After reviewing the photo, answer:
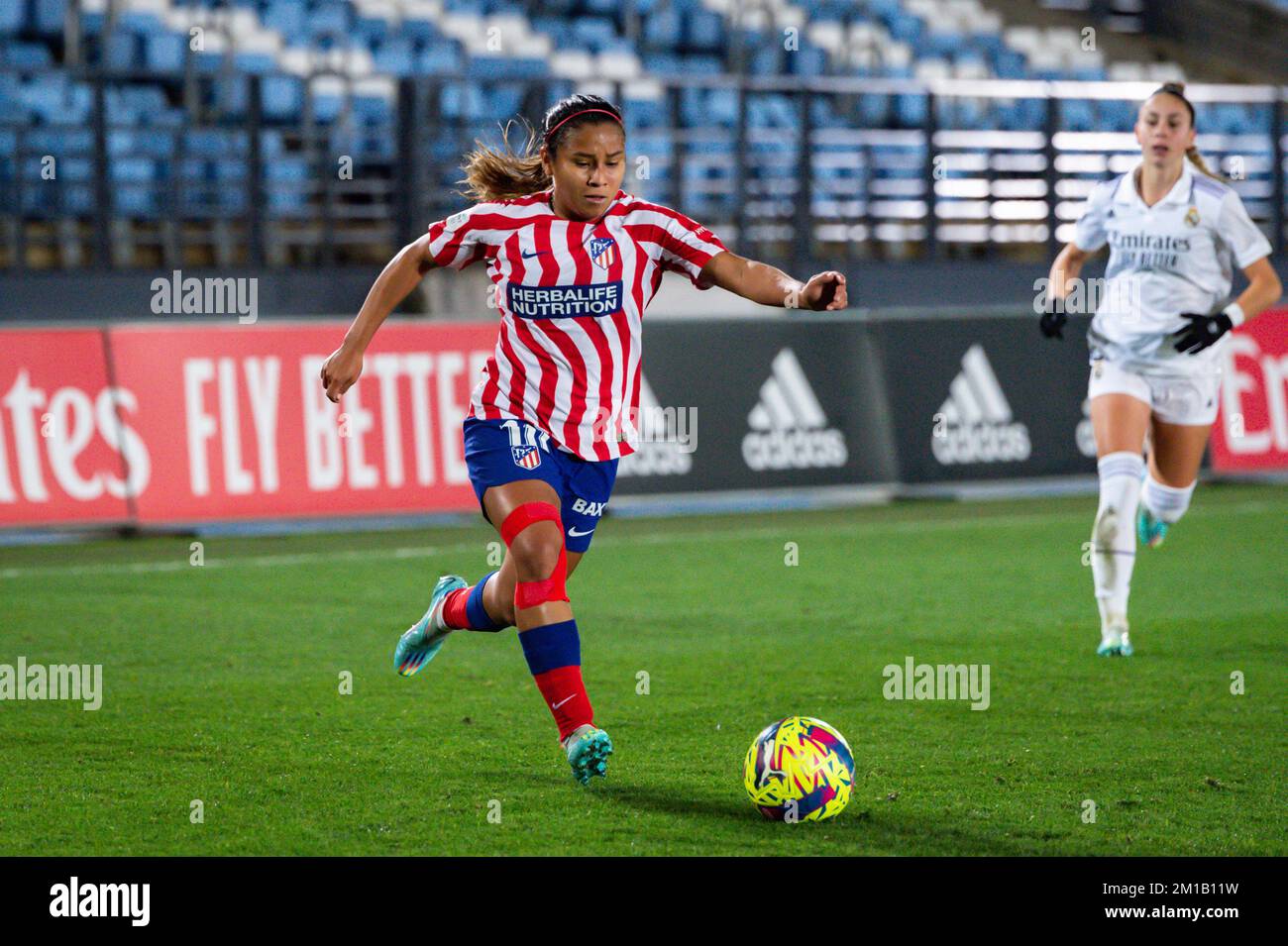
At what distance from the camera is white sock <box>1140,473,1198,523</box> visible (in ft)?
30.7

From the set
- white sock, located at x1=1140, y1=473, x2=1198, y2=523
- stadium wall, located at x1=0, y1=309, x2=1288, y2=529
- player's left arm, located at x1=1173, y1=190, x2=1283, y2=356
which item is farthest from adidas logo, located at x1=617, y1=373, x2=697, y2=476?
player's left arm, located at x1=1173, y1=190, x2=1283, y2=356

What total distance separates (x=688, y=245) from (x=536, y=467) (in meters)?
0.90

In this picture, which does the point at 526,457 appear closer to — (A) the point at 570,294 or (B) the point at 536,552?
(B) the point at 536,552

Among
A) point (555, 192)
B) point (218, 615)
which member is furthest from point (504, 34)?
point (555, 192)

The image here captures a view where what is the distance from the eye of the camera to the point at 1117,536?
28.2 ft

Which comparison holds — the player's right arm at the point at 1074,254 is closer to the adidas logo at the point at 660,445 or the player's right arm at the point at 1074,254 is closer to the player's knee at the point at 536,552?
the player's knee at the point at 536,552

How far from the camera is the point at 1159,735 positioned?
266 inches

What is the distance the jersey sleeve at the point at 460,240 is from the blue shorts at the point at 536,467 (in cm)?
55

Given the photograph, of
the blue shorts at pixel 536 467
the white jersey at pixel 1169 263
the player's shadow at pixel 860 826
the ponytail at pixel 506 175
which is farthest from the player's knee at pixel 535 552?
the white jersey at pixel 1169 263

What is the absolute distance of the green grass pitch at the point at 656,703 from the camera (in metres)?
5.39

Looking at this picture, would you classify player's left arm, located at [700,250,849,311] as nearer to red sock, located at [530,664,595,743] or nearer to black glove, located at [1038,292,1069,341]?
red sock, located at [530,664,595,743]

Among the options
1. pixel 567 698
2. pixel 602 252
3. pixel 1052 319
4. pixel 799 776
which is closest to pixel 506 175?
pixel 602 252

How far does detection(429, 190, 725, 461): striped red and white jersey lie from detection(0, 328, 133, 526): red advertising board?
272 inches

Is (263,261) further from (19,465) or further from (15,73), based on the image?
(19,465)
